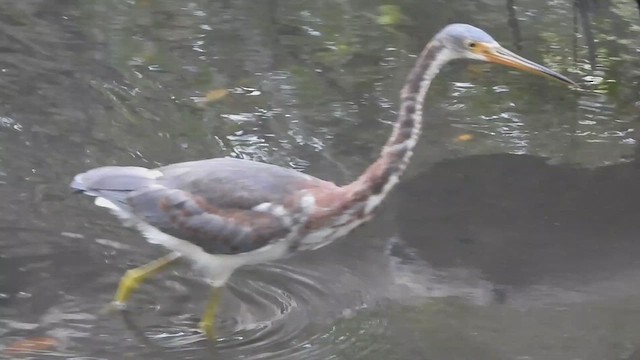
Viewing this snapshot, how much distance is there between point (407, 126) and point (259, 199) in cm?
70

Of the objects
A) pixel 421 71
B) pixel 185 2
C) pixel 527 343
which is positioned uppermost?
pixel 421 71

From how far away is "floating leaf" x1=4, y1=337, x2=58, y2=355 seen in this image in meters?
4.41

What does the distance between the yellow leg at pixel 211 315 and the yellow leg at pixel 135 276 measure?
10.5 inches

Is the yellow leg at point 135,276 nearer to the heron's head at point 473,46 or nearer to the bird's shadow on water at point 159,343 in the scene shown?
the bird's shadow on water at point 159,343

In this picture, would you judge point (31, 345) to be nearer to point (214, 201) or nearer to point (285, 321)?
point (214, 201)

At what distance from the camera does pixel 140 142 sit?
20.8ft

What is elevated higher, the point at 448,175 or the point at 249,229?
the point at 249,229

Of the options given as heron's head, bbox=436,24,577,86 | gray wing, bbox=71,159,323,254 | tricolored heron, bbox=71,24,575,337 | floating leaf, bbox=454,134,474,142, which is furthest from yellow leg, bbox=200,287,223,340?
floating leaf, bbox=454,134,474,142

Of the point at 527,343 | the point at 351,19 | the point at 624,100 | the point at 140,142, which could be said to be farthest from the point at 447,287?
the point at 351,19

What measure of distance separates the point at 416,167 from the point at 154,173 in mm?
2127

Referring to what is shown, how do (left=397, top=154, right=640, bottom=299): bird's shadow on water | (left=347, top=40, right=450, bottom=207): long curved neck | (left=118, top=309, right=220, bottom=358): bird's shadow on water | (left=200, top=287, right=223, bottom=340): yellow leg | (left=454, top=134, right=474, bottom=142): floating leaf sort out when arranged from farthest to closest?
1. (left=454, top=134, right=474, bottom=142): floating leaf
2. (left=397, top=154, right=640, bottom=299): bird's shadow on water
3. (left=200, top=287, right=223, bottom=340): yellow leg
4. (left=118, top=309, right=220, bottom=358): bird's shadow on water
5. (left=347, top=40, right=450, bottom=207): long curved neck

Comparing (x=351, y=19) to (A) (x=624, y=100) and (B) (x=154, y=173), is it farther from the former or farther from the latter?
(B) (x=154, y=173)

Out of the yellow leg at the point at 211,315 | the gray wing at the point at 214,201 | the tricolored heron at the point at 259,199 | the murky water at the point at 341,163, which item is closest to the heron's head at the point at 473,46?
the tricolored heron at the point at 259,199

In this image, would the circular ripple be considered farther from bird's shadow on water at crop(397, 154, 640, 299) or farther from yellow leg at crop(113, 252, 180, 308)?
bird's shadow on water at crop(397, 154, 640, 299)
